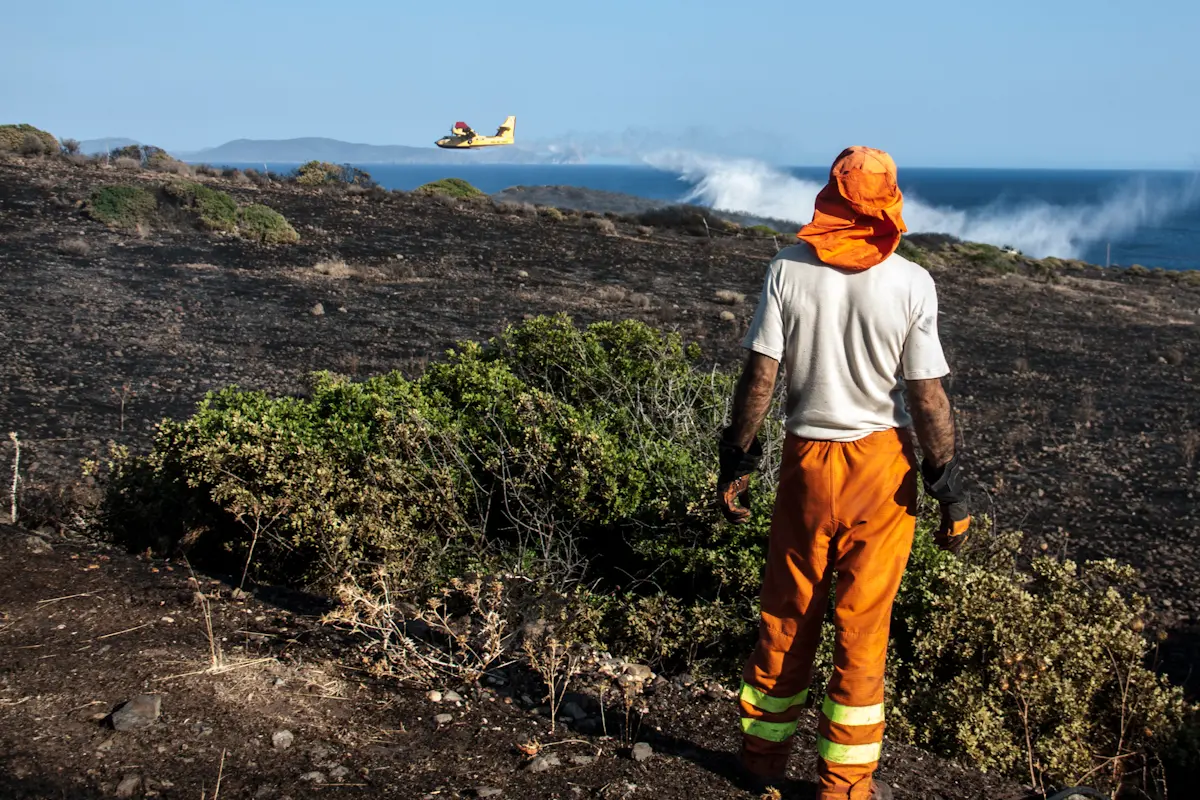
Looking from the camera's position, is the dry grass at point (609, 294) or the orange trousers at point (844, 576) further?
the dry grass at point (609, 294)

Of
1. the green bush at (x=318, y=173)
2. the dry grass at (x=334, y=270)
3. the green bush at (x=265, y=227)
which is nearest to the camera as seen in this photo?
the dry grass at (x=334, y=270)

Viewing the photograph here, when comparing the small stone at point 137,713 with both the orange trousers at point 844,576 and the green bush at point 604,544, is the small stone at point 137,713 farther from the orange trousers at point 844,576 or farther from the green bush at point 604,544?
the orange trousers at point 844,576

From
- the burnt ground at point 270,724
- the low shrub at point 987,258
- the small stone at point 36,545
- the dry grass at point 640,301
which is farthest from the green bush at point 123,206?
the low shrub at point 987,258

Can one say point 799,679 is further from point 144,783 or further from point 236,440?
point 236,440

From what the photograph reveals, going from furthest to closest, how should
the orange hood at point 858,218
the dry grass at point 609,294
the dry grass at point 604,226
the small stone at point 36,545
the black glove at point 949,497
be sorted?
the dry grass at point 604,226 < the dry grass at point 609,294 < the small stone at point 36,545 < the black glove at point 949,497 < the orange hood at point 858,218

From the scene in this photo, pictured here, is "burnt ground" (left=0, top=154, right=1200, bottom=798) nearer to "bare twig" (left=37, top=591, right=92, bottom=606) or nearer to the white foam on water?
"bare twig" (left=37, top=591, right=92, bottom=606)

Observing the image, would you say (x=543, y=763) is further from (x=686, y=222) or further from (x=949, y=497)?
(x=686, y=222)

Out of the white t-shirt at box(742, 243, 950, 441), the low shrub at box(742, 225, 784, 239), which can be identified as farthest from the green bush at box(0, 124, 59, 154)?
the white t-shirt at box(742, 243, 950, 441)

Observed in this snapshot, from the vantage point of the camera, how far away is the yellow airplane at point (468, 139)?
19344 millimetres

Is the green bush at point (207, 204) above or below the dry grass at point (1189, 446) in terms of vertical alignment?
above

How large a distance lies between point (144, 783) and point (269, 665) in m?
0.84

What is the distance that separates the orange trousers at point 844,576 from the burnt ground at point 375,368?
442mm

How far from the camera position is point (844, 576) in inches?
125

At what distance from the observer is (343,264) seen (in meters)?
15.8
